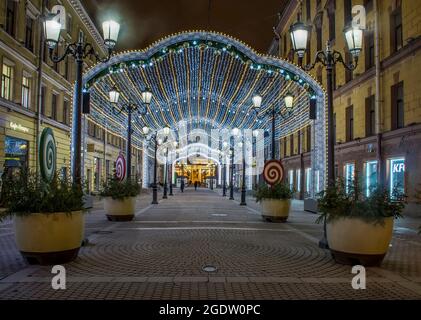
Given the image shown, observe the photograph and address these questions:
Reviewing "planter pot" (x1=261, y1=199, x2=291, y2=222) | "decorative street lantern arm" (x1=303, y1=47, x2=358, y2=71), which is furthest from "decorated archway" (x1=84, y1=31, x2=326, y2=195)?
"decorative street lantern arm" (x1=303, y1=47, x2=358, y2=71)

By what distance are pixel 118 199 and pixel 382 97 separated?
14.2 m

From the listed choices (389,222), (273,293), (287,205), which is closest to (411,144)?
(287,205)

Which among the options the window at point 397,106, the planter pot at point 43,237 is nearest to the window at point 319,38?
the window at point 397,106

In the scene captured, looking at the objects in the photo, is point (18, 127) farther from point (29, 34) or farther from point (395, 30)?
point (395, 30)

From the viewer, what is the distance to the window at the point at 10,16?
23.3 m

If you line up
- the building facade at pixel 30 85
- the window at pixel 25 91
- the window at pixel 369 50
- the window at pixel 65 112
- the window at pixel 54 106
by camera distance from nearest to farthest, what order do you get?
the building facade at pixel 30 85, the window at pixel 369 50, the window at pixel 25 91, the window at pixel 54 106, the window at pixel 65 112

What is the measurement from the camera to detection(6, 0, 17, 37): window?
23.3 meters

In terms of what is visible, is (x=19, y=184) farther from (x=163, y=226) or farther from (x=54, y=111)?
(x=54, y=111)

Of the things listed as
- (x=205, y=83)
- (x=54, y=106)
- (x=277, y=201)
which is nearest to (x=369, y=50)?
(x=205, y=83)

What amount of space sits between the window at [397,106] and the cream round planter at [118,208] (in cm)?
1304

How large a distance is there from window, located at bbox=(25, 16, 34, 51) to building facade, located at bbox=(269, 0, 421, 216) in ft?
54.0

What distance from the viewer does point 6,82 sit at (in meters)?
23.0

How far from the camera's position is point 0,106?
2184 cm

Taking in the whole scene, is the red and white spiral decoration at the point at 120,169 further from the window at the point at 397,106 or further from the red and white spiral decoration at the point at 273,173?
the window at the point at 397,106
